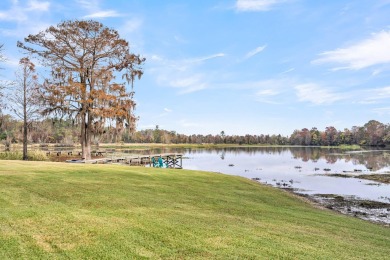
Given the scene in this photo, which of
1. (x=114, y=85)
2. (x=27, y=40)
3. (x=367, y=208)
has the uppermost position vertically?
(x=27, y=40)

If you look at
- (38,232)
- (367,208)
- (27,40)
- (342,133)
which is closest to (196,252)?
(38,232)

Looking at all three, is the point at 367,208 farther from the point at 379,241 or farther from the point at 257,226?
the point at 257,226

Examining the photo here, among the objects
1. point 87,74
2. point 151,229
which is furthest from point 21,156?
point 151,229

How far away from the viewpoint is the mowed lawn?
6219 millimetres

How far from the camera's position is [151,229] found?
7.40 metres

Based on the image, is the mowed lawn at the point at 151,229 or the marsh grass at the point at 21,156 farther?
the marsh grass at the point at 21,156

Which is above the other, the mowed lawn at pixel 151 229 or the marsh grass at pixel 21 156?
the marsh grass at pixel 21 156

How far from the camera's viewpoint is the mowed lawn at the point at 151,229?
20.4 feet

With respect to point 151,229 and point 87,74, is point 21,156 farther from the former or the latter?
point 151,229

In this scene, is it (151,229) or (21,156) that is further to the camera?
(21,156)

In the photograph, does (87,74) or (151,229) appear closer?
(151,229)

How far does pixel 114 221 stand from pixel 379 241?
7375 mm

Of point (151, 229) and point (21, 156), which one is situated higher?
point (21, 156)

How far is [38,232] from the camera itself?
22.4 feet
